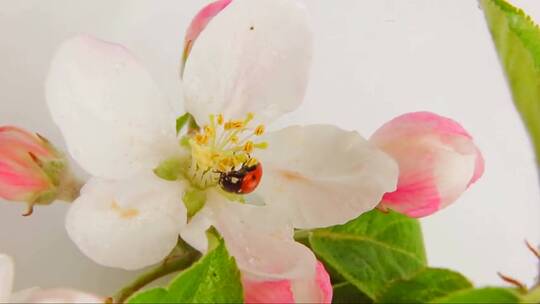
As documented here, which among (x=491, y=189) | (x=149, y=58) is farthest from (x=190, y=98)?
(x=491, y=189)

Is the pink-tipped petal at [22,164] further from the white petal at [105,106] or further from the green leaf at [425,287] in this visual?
the green leaf at [425,287]

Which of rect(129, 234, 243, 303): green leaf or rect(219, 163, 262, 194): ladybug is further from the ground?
rect(219, 163, 262, 194): ladybug

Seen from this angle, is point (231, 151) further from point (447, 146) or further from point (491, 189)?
point (491, 189)

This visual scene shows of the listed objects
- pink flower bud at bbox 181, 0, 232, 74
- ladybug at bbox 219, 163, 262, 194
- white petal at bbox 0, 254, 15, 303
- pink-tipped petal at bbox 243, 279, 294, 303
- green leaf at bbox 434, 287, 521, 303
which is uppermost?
pink flower bud at bbox 181, 0, 232, 74

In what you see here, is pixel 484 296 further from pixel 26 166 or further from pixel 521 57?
pixel 26 166

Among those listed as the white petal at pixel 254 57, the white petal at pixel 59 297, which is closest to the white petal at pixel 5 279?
the white petal at pixel 59 297

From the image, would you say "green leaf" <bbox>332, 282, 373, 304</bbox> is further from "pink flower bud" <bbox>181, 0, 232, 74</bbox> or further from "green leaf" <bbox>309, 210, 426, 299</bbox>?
"pink flower bud" <bbox>181, 0, 232, 74</bbox>

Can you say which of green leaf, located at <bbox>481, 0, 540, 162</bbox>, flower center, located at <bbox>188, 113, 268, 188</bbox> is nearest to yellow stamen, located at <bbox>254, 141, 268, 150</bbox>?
flower center, located at <bbox>188, 113, 268, 188</bbox>
